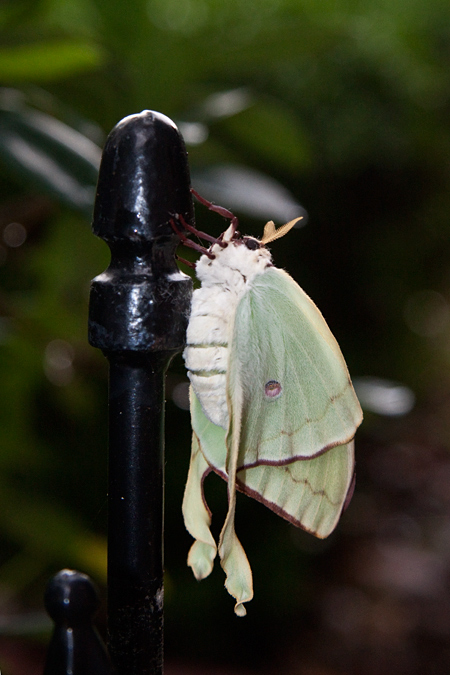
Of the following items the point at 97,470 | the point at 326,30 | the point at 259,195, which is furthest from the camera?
the point at 97,470

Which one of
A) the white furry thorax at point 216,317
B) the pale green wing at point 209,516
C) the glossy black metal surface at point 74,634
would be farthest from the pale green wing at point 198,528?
the glossy black metal surface at point 74,634

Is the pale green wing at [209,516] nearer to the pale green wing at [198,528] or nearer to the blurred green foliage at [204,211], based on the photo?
the pale green wing at [198,528]

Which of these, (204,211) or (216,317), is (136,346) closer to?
(216,317)

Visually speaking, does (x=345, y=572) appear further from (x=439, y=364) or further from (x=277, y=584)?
(x=439, y=364)

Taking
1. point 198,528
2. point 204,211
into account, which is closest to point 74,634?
point 198,528

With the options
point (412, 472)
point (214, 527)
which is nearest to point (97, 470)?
point (214, 527)

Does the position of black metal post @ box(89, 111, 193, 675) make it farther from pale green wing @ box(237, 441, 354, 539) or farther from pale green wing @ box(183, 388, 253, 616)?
pale green wing @ box(237, 441, 354, 539)

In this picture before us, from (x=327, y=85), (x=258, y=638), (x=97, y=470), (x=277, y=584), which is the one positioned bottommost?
(x=258, y=638)
